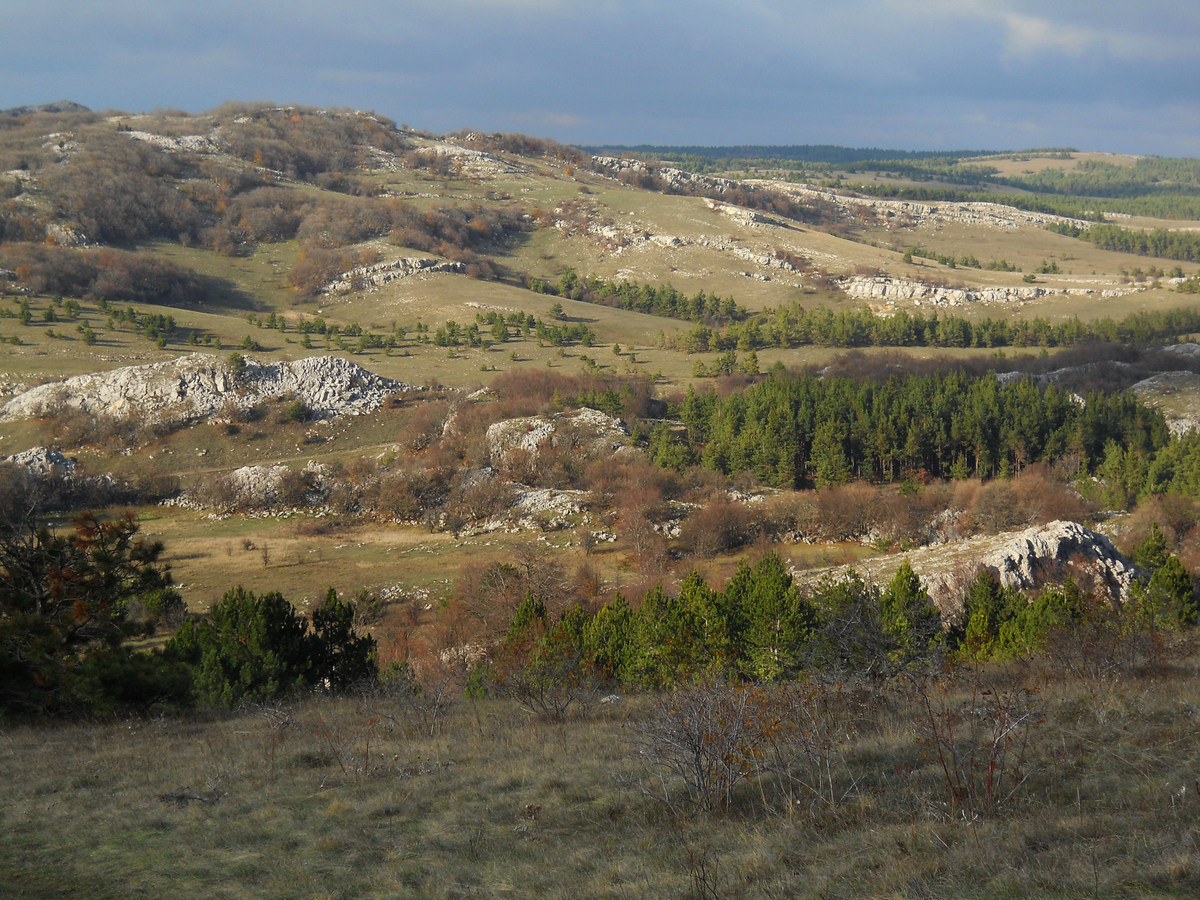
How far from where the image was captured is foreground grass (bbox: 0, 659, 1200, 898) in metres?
6.41

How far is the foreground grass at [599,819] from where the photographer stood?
6.41 metres

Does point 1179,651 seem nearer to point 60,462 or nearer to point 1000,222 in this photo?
point 60,462

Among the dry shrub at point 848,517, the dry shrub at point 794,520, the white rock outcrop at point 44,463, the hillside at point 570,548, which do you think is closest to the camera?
the hillside at point 570,548

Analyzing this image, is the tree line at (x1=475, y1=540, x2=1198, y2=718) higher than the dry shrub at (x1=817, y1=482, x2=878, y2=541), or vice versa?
the tree line at (x1=475, y1=540, x2=1198, y2=718)

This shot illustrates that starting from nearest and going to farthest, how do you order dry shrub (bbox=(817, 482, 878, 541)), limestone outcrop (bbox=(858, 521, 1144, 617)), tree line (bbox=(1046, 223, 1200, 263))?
limestone outcrop (bbox=(858, 521, 1144, 617))
dry shrub (bbox=(817, 482, 878, 541))
tree line (bbox=(1046, 223, 1200, 263))

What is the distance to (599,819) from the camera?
8.69 meters

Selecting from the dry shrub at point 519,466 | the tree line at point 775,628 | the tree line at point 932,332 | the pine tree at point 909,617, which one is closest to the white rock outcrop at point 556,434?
the dry shrub at point 519,466

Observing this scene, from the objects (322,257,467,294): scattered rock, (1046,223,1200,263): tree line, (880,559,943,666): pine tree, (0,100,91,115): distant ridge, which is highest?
(0,100,91,115): distant ridge

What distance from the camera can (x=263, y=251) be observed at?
11462 centimetres

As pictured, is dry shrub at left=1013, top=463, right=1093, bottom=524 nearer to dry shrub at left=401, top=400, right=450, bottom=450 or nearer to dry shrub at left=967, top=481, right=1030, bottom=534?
dry shrub at left=967, top=481, right=1030, bottom=534

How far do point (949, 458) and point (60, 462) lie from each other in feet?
191

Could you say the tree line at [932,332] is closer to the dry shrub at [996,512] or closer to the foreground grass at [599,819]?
the dry shrub at [996,512]

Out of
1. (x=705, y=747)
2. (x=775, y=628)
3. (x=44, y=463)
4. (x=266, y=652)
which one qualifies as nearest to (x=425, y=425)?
(x=44, y=463)

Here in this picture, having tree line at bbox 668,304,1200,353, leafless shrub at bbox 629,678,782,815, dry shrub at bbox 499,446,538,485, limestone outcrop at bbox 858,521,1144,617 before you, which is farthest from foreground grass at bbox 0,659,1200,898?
tree line at bbox 668,304,1200,353
